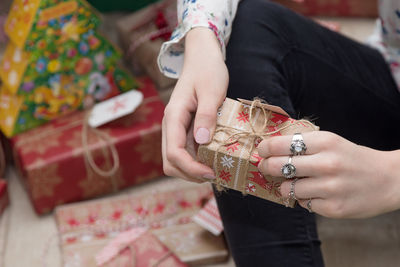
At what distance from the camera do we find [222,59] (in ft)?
2.45

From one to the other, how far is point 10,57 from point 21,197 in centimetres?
33

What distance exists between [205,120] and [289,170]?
0.13 metres

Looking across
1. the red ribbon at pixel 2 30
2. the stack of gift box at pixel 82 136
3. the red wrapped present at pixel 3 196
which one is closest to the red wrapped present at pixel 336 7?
the stack of gift box at pixel 82 136

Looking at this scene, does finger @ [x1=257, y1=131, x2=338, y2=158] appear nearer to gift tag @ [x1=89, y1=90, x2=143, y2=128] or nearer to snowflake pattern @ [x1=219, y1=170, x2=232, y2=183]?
snowflake pattern @ [x1=219, y1=170, x2=232, y2=183]

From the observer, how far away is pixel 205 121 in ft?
2.18

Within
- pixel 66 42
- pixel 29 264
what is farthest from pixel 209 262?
pixel 66 42

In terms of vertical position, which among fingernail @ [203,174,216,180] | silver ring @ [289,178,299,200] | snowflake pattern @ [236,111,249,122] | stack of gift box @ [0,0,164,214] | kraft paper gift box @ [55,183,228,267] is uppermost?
snowflake pattern @ [236,111,249,122]

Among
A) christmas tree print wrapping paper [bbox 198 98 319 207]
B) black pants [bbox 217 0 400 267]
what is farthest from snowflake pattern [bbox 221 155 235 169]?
black pants [bbox 217 0 400 267]

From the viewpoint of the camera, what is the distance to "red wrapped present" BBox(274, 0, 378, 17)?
1.53 m

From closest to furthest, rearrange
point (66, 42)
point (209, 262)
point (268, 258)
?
point (268, 258) < point (209, 262) < point (66, 42)

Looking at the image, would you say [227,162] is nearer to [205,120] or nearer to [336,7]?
[205,120]

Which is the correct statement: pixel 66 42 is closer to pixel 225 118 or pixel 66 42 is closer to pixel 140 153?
pixel 140 153

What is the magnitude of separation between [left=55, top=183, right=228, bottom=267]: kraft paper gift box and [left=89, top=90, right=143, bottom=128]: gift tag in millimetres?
181

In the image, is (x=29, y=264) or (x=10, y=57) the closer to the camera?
(x=29, y=264)
